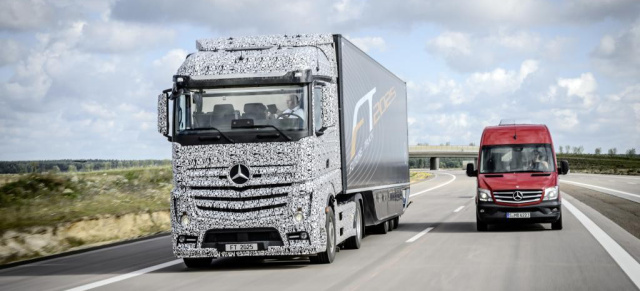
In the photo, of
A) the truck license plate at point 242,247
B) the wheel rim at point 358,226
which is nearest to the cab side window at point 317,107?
the truck license plate at point 242,247

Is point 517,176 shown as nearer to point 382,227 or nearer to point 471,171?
point 471,171

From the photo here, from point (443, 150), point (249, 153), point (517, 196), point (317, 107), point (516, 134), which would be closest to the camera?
point (249, 153)

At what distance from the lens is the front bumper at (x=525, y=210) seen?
1795 cm

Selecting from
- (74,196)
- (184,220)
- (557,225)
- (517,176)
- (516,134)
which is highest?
(516,134)

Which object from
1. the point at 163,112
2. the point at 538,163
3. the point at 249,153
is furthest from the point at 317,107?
the point at 538,163

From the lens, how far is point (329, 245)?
1220 cm

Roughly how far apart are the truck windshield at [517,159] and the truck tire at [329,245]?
7.44 m

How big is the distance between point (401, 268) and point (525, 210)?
7.34 metres

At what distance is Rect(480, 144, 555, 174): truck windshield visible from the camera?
18797mm

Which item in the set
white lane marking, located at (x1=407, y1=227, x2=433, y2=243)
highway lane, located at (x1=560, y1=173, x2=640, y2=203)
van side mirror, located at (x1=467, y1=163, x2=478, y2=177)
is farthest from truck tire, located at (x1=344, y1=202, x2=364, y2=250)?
highway lane, located at (x1=560, y1=173, x2=640, y2=203)

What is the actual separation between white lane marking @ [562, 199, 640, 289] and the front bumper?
0.93 metres

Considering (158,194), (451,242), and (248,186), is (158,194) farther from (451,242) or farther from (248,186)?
(248,186)

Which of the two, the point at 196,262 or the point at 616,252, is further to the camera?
the point at 616,252

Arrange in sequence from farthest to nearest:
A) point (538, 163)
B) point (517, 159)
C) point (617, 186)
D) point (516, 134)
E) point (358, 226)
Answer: point (617, 186)
point (516, 134)
point (517, 159)
point (538, 163)
point (358, 226)
